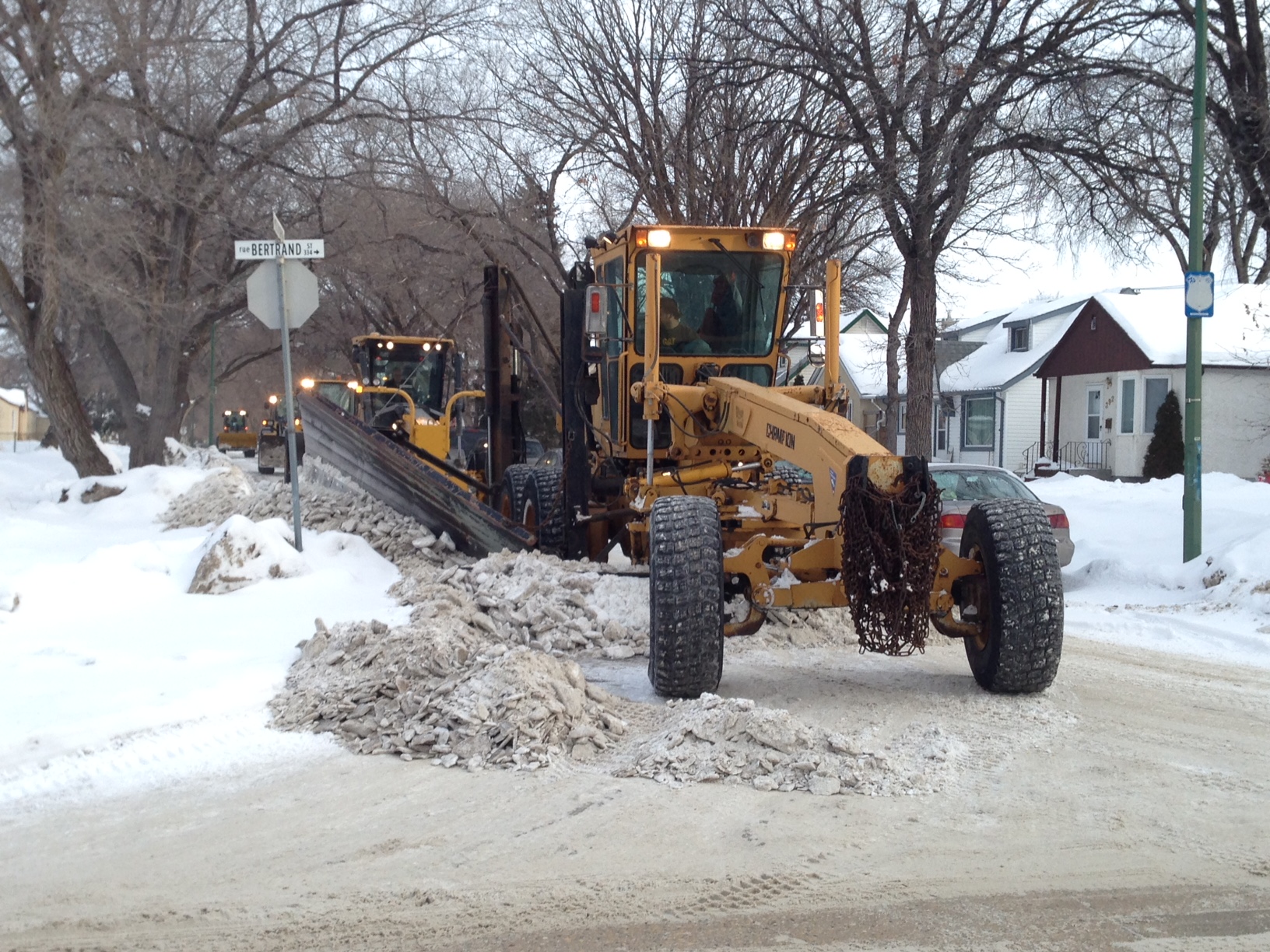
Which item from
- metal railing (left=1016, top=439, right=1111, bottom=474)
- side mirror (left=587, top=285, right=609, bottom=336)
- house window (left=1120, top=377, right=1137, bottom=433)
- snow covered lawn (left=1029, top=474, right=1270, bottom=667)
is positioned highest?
side mirror (left=587, top=285, right=609, bottom=336)

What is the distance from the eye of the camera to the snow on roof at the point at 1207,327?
31281 mm

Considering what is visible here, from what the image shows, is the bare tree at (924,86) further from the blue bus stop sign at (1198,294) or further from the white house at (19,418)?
the white house at (19,418)

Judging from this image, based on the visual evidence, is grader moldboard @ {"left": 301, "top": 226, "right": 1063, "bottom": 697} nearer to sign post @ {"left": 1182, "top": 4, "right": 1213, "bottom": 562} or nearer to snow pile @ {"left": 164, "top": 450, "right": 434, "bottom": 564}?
snow pile @ {"left": 164, "top": 450, "right": 434, "bottom": 564}

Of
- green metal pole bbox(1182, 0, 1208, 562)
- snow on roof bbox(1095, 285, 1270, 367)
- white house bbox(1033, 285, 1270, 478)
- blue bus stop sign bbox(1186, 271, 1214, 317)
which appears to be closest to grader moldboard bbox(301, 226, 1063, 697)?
green metal pole bbox(1182, 0, 1208, 562)

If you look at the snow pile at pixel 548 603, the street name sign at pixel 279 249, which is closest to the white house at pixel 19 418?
the street name sign at pixel 279 249

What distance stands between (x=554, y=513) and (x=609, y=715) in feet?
16.2

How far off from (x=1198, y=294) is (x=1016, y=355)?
29821mm

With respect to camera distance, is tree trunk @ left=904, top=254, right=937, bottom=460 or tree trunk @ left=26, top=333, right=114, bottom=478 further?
tree trunk @ left=26, top=333, right=114, bottom=478

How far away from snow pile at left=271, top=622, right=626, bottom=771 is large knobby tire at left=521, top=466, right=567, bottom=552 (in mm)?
3984

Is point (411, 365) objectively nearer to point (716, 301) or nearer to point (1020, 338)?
point (716, 301)

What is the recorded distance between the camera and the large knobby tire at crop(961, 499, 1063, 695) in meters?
7.19

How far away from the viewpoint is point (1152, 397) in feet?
107

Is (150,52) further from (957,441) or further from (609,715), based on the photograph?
(957,441)

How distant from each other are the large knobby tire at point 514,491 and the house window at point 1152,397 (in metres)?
23.8
